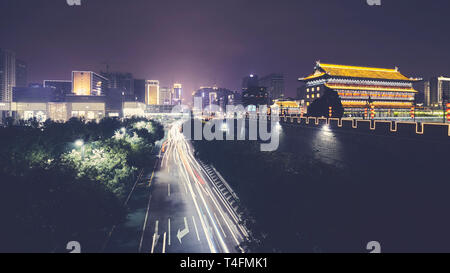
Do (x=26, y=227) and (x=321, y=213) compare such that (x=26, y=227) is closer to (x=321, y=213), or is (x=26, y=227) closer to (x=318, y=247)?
(x=318, y=247)

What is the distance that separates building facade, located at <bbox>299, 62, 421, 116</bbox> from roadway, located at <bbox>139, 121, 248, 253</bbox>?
90101 millimetres

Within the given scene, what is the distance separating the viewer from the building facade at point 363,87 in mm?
112438

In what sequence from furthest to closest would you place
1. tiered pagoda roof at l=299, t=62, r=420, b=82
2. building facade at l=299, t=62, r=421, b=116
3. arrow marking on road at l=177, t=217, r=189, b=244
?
tiered pagoda roof at l=299, t=62, r=420, b=82 < building facade at l=299, t=62, r=421, b=116 < arrow marking on road at l=177, t=217, r=189, b=244

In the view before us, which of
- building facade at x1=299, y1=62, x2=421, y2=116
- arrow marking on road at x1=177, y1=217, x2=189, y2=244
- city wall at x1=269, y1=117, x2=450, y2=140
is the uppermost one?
building facade at x1=299, y1=62, x2=421, y2=116

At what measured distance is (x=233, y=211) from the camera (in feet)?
99.8

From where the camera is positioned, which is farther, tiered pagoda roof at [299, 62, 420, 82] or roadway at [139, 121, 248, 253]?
tiered pagoda roof at [299, 62, 420, 82]

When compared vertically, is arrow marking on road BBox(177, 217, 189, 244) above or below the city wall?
below

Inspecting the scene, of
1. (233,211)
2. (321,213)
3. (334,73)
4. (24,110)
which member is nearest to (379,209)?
(321,213)

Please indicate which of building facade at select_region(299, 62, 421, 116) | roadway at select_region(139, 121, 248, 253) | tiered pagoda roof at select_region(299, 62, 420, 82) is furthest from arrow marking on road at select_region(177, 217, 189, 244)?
tiered pagoda roof at select_region(299, 62, 420, 82)

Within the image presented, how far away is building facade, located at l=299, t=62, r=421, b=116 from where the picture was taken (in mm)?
112438

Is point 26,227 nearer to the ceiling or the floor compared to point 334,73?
nearer to the floor

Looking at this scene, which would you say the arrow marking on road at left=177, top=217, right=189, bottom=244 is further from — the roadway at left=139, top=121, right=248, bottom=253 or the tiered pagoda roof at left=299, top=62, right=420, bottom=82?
the tiered pagoda roof at left=299, top=62, right=420, bottom=82
